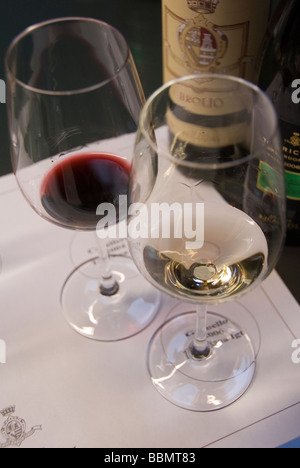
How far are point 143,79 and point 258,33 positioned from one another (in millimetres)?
262

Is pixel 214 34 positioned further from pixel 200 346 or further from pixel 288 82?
pixel 200 346

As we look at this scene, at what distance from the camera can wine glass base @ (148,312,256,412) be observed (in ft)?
1.58

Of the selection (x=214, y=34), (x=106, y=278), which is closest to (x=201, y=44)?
(x=214, y=34)

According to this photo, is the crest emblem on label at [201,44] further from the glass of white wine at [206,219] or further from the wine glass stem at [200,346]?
the wine glass stem at [200,346]

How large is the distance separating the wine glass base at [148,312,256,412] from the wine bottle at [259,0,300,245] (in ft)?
0.50

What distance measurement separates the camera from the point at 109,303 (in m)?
0.57

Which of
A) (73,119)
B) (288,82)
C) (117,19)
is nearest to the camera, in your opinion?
(73,119)

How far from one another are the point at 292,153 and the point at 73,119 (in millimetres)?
210

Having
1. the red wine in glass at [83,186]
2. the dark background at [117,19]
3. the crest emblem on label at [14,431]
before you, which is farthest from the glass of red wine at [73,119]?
the dark background at [117,19]

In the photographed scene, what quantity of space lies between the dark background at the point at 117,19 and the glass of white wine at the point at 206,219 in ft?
0.98

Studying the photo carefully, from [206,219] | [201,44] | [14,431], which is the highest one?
[201,44]

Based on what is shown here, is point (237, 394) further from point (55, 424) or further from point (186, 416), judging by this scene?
point (55, 424)

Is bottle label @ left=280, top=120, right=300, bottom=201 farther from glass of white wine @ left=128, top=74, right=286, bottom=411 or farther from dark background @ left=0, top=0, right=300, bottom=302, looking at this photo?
dark background @ left=0, top=0, right=300, bottom=302

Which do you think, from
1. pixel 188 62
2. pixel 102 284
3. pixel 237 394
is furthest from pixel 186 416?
pixel 188 62
